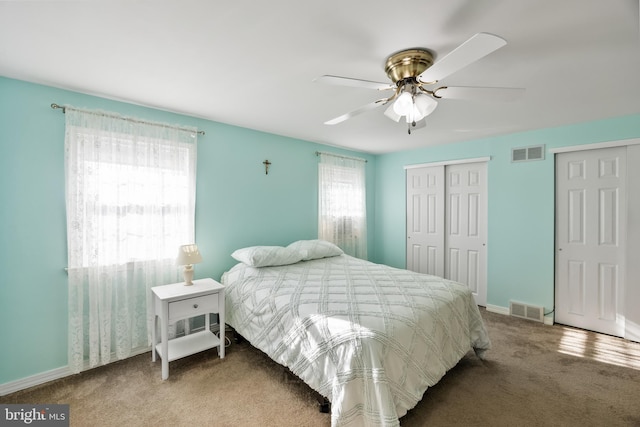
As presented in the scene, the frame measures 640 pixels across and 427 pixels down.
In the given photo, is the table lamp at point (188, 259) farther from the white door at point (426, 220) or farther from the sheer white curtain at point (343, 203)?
the white door at point (426, 220)

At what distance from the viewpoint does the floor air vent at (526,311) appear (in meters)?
3.37

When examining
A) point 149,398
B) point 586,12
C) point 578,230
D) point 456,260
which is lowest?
point 149,398

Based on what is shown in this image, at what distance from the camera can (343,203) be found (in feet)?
14.5

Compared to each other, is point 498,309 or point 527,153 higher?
point 527,153

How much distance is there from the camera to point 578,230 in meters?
3.19

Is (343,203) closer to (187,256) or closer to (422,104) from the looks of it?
(187,256)

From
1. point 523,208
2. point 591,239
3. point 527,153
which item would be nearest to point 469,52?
point 527,153

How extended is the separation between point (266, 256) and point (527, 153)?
337 centimetres

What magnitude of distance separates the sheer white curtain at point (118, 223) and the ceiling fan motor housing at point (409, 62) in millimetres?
2132

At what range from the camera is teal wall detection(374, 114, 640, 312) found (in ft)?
10.5

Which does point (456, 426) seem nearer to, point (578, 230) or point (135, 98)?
point (578, 230)

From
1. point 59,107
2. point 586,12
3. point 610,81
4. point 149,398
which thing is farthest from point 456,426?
point 59,107

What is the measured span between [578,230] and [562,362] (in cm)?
155

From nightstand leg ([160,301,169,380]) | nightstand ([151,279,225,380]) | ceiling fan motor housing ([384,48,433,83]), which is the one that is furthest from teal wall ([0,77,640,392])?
ceiling fan motor housing ([384,48,433,83])
